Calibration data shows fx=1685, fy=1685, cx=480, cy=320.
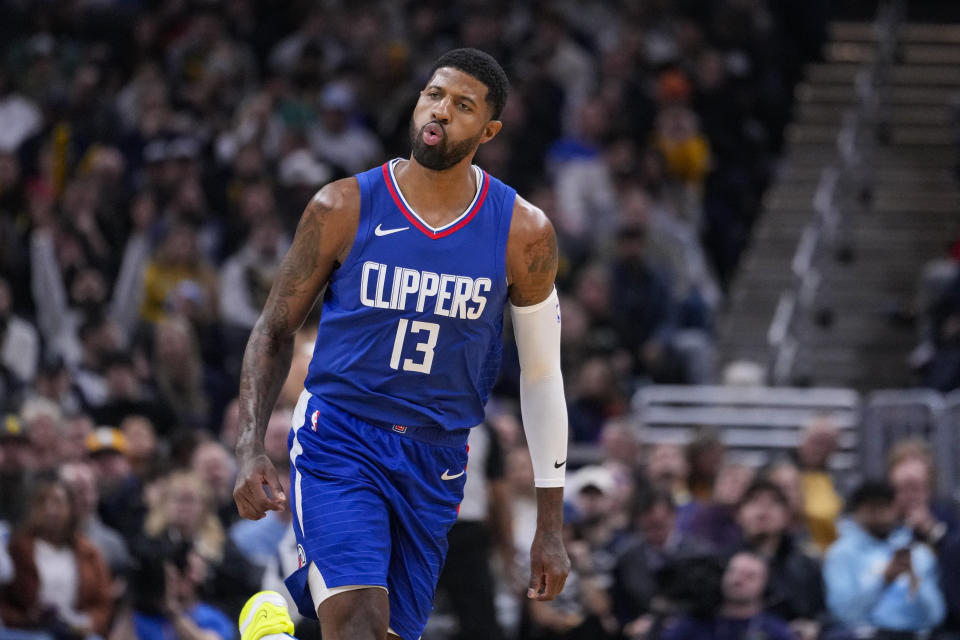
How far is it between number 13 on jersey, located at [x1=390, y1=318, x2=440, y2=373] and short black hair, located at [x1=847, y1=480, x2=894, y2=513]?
5382 millimetres

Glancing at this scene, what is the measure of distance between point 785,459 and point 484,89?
627 cm

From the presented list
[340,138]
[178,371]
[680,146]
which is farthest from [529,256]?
[680,146]

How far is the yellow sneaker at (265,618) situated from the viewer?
18.1 ft

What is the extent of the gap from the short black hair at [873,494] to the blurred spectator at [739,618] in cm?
125

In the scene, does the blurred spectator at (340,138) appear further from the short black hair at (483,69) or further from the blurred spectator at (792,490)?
the short black hair at (483,69)

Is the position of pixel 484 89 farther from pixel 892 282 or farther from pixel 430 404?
pixel 892 282

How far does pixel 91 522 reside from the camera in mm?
9656

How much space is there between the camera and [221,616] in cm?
912

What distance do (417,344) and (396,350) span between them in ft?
0.23

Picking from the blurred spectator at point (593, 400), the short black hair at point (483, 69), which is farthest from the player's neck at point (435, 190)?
the blurred spectator at point (593, 400)

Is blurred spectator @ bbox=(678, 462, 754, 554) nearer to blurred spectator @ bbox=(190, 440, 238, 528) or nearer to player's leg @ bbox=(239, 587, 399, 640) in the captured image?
blurred spectator @ bbox=(190, 440, 238, 528)

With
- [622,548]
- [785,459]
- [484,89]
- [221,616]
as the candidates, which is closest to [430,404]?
[484,89]

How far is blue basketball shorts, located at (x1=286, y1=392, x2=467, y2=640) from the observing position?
524 centimetres

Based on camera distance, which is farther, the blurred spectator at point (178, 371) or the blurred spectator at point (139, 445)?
the blurred spectator at point (178, 371)
